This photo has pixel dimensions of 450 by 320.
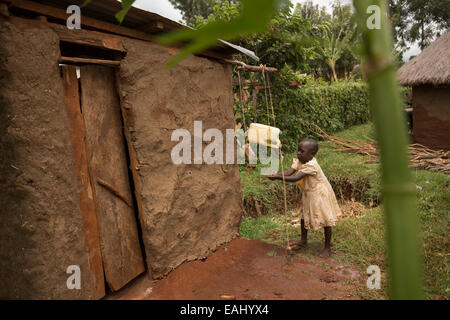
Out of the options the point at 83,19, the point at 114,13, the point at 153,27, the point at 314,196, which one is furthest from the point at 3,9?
the point at 314,196

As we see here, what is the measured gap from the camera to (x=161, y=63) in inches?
126

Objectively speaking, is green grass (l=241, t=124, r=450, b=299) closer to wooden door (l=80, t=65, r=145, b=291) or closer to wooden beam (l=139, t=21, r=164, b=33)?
wooden door (l=80, t=65, r=145, b=291)

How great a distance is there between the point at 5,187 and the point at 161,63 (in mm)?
1795

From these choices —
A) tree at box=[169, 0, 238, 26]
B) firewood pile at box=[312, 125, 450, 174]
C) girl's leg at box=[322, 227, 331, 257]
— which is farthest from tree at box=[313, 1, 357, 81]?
tree at box=[169, 0, 238, 26]

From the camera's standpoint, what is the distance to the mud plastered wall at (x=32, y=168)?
2133mm

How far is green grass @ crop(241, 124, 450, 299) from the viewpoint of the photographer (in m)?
3.33

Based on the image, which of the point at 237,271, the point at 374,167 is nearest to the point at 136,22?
the point at 237,271

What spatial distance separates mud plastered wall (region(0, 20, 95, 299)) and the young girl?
2.34m

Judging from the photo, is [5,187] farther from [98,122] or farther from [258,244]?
[258,244]

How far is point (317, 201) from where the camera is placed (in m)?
3.77

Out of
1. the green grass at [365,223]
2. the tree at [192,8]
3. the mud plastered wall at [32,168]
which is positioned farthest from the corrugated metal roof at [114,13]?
the tree at [192,8]

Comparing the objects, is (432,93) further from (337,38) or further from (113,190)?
(113,190)

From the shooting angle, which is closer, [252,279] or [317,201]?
[252,279]

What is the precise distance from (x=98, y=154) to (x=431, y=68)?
8.45 meters
